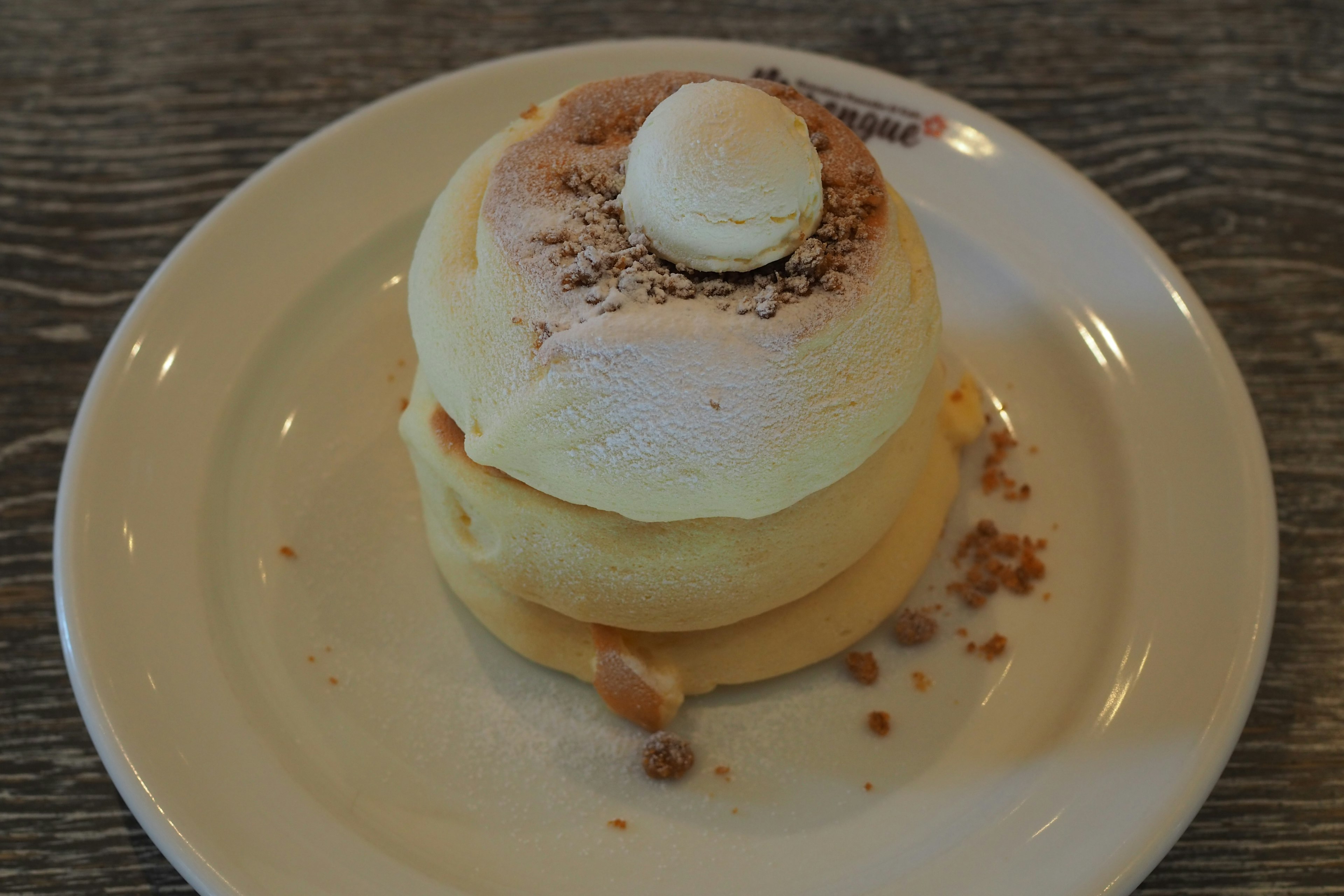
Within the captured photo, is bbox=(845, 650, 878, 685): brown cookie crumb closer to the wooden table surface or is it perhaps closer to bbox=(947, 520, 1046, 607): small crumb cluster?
bbox=(947, 520, 1046, 607): small crumb cluster

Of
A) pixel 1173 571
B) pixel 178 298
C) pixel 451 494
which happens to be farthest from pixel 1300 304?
pixel 178 298

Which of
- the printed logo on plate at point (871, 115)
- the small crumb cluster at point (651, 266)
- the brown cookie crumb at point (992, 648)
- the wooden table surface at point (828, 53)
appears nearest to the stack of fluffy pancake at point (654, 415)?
the small crumb cluster at point (651, 266)

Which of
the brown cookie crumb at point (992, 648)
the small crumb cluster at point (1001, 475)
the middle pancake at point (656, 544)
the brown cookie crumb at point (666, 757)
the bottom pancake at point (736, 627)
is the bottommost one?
the brown cookie crumb at point (666, 757)

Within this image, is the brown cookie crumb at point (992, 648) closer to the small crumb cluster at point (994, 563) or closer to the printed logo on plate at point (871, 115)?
the small crumb cluster at point (994, 563)

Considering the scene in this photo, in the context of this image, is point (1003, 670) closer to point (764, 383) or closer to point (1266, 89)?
point (764, 383)

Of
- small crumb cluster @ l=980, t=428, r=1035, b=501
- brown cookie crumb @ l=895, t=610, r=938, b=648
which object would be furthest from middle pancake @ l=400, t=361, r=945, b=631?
small crumb cluster @ l=980, t=428, r=1035, b=501

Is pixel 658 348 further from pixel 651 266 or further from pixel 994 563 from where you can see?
pixel 994 563
